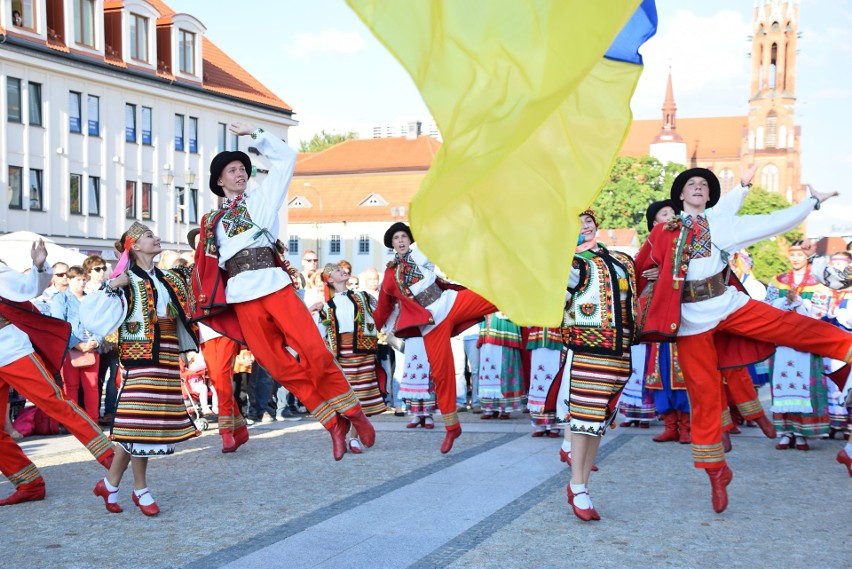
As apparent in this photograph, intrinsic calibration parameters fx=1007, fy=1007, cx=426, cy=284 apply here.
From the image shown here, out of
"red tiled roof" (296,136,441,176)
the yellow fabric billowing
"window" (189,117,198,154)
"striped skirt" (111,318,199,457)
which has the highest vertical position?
"red tiled roof" (296,136,441,176)

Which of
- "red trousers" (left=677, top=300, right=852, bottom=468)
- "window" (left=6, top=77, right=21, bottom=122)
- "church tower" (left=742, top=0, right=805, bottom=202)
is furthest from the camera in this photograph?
"church tower" (left=742, top=0, right=805, bottom=202)

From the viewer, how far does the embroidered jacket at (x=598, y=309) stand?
20.7ft

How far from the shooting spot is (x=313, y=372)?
7.14 meters

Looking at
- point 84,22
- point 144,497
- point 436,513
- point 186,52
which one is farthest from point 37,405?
point 186,52

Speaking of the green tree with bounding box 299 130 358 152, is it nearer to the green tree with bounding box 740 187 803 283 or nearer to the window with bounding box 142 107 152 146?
the green tree with bounding box 740 187 803 283

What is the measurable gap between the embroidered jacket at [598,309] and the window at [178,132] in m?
36.9

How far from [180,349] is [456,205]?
3.80 m

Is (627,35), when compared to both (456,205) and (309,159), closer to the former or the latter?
(456,205)

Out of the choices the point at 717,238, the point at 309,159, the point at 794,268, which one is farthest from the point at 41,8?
the point at 309,159

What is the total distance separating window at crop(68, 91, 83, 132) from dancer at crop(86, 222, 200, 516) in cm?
3147

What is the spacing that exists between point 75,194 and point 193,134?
22.5 feet

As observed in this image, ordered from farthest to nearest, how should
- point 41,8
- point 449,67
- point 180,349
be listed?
point 41,8
point 180,349
point 449,67

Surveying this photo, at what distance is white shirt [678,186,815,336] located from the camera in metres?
6.54

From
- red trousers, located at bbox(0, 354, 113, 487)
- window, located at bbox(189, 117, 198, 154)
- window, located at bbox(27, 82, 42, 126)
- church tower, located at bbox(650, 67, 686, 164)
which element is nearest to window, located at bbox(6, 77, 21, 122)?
window, located at bbox(27, 82, 42, 126)
